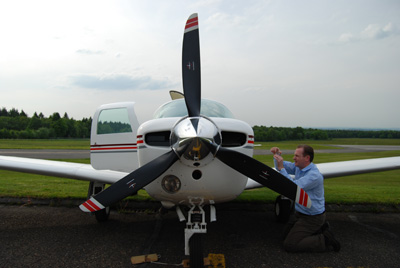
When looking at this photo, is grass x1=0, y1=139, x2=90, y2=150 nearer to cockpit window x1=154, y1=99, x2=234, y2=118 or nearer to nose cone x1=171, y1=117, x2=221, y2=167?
cockpit window x1=154, y1=99, x2=234, y2=118

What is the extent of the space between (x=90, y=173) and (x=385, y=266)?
4641 mm

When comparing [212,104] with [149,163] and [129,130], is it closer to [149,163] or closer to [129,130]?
[149,163]

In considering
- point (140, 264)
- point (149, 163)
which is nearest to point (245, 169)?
point (149, 163)

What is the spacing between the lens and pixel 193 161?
9.23 ft

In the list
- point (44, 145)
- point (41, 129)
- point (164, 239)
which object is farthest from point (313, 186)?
point (41, 129)

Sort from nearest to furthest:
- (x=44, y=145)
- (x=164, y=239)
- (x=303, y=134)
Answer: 1. (x=164, y=239)
2. (x=44, y=145)
3. (x=303, y=134)

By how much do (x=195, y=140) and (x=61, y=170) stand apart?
360 cm

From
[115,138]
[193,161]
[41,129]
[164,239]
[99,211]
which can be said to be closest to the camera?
[193,161]

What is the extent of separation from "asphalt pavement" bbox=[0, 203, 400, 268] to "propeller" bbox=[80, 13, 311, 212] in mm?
1012

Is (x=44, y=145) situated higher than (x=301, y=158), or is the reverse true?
(x=301, y=158)

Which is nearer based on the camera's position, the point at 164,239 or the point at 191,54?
the point at 191,54

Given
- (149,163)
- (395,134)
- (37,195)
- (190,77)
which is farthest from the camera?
(395,134)

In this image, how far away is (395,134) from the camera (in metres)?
38.7

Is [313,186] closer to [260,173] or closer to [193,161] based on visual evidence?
[260,173]
